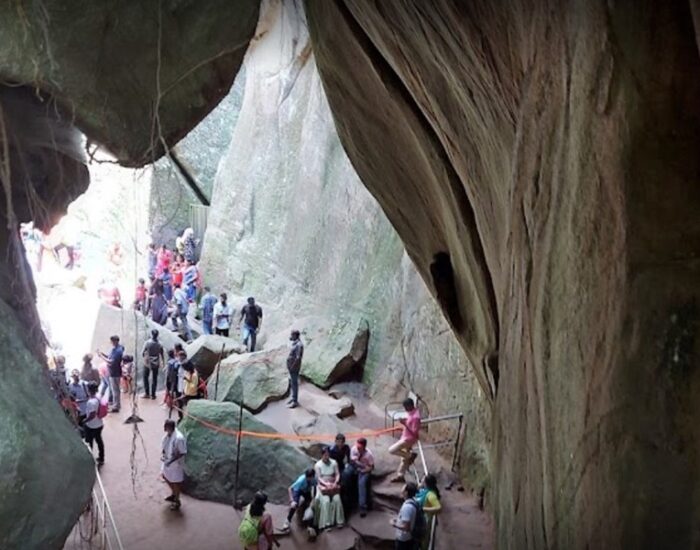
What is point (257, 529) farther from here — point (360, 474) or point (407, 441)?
point (407, 441)

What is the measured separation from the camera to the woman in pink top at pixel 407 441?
1068 cm

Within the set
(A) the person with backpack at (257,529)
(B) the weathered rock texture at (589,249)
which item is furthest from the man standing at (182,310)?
(B) the weathered rock texture at (589,249)

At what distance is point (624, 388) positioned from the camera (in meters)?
2.90

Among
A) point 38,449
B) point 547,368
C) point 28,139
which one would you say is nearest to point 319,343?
point 28,139

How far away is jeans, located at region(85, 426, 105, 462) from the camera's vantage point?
10602 mm

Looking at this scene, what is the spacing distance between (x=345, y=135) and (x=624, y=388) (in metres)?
5.59

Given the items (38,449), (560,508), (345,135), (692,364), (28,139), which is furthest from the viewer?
(345,135)

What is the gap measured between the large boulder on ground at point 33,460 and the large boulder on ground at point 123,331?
10.6 meters

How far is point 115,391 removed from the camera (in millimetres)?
13195

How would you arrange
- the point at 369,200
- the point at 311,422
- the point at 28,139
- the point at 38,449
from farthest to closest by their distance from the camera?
the point at 369,200
the point at 311,422
the point at 28,139
the point at 38,449

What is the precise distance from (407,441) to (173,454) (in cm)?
321

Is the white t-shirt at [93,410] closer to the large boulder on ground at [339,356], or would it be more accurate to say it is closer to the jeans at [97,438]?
the jeans at [97,438]

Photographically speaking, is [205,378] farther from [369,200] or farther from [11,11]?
[11,11]

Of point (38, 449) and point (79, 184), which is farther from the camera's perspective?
point (79, 184)
